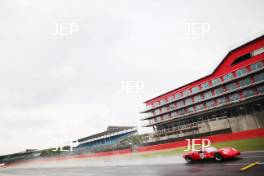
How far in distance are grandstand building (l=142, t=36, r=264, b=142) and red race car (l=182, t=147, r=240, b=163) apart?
72.1ft

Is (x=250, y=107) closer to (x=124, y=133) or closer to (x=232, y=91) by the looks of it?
(x=232, y=91)

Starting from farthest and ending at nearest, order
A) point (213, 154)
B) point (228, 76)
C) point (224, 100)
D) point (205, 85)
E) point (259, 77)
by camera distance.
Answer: point (205, 85), point (224, 100), point (228, 76), point (259, 77), point (213, 154)

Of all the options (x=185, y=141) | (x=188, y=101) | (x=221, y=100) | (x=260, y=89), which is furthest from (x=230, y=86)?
(x=185, y=141)

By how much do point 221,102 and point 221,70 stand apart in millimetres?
7657

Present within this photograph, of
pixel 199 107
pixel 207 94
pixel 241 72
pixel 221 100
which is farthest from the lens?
pixel 199 107

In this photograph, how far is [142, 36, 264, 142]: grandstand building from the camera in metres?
40.2

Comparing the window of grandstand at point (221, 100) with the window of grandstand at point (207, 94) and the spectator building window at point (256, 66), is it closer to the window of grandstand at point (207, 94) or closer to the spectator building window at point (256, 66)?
the window of grandstand at point (207, 94)

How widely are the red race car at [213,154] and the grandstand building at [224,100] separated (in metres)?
22.0

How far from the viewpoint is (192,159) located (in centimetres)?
1507

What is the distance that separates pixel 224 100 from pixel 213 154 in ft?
123

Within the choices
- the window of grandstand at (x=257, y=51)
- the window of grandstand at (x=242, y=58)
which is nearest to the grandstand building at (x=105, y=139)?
the window of grandstand at (x=242, y=58)

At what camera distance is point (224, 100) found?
155 ft

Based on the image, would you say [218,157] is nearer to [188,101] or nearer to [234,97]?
[234,97]

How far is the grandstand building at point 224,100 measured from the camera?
40188 millimetres
